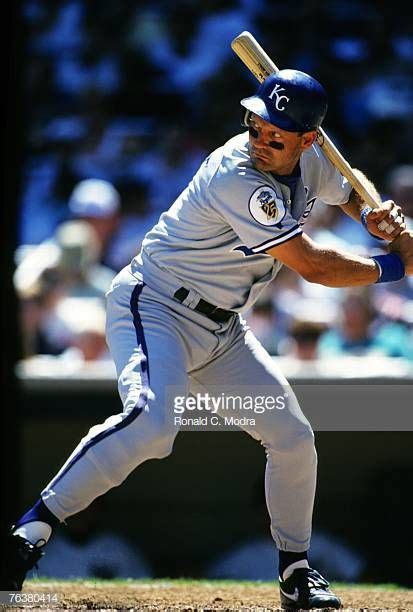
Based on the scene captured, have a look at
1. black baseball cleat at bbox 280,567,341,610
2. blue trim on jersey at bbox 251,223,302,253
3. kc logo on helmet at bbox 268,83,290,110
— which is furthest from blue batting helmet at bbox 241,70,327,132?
black baseball cleat at bbox 280,567,341,610

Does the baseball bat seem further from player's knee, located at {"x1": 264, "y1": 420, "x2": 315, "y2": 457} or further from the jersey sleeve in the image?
player's knee, located at {"x1": 264, "y1": 420, "x2": 315, "y2": 457}

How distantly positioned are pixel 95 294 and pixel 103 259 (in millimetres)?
292

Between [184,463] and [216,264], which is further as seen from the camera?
[184,463]

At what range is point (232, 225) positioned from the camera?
2818 millimetres

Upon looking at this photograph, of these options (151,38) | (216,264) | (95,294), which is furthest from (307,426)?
(151,38)

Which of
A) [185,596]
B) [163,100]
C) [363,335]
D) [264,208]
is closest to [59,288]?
[363,335]

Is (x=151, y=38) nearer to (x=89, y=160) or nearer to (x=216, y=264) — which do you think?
(x=89, y=160)

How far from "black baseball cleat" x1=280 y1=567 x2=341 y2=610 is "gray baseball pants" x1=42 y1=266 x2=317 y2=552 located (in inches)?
2.8

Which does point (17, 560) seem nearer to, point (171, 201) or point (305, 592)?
point (305, 592)

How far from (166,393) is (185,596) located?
0.76 m

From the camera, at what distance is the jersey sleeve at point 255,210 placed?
2754 millimetres

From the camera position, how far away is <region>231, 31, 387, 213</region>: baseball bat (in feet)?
9.87

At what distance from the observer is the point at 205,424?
160 inches

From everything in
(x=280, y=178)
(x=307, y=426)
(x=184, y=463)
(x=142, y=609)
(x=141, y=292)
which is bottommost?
(x=184, y=463)
